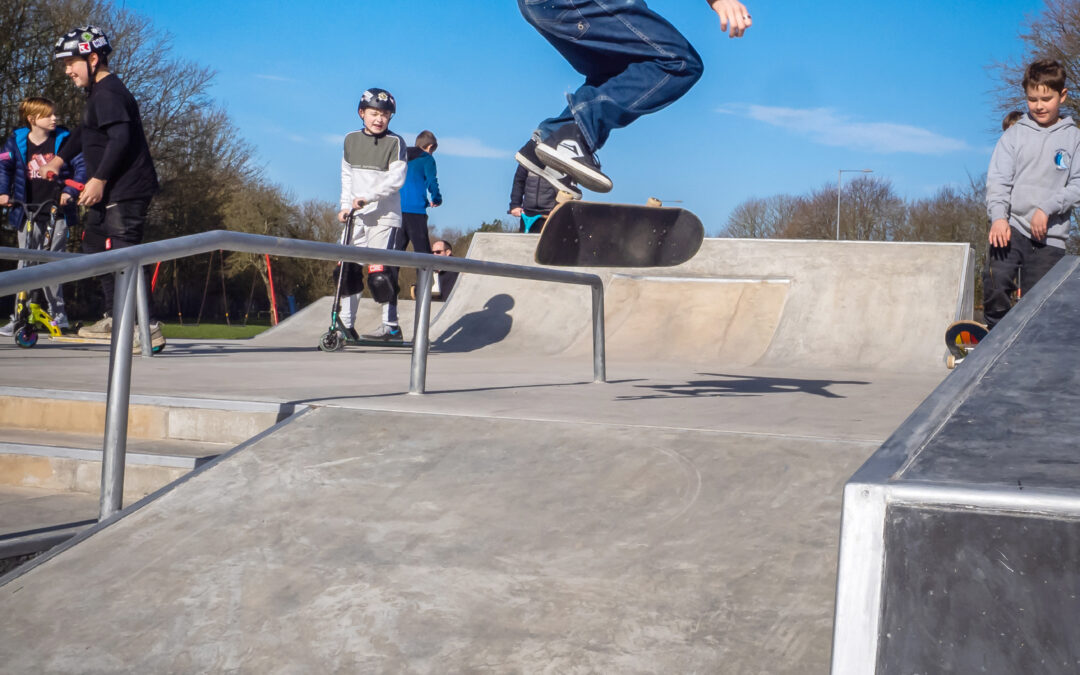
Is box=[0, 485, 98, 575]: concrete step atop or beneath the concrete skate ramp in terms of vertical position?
beneath

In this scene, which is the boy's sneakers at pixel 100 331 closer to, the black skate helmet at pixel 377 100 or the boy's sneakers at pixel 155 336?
the boy's sneakers at pixel 155 336

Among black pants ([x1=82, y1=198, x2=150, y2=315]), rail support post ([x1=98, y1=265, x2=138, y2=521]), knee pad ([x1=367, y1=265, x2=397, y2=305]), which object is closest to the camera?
rail support post ([x1=98, y1=265, x2=138, y2=521])

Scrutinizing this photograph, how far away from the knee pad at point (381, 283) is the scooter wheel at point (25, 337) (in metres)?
2.52

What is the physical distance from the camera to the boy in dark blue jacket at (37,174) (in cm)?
823

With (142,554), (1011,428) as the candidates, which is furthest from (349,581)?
(1011,428)

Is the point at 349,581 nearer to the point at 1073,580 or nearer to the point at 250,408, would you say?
the point at 250,408

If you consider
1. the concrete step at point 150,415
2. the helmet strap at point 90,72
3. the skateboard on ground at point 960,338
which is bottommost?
the concrete step at point 150,415

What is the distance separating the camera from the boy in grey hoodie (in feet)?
18.8

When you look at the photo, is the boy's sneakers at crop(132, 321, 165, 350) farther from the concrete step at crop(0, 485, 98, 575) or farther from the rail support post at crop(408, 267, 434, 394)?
the concrete step at crop(0, 485, 98, 575)

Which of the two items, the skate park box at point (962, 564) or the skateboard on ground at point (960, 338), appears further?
the skateboard on ground at point (960, 338)

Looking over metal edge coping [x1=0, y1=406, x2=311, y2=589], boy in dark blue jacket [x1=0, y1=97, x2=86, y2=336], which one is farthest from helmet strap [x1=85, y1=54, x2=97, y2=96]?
metal edge coping [x1=0, y1=406, x2=311, y2=589]

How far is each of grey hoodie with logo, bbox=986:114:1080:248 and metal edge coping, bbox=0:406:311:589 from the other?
4525mm

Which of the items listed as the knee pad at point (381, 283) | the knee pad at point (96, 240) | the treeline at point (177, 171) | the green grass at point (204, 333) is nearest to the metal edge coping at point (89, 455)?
the knee pad at point (96, 240)

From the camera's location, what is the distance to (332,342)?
7875 mm
